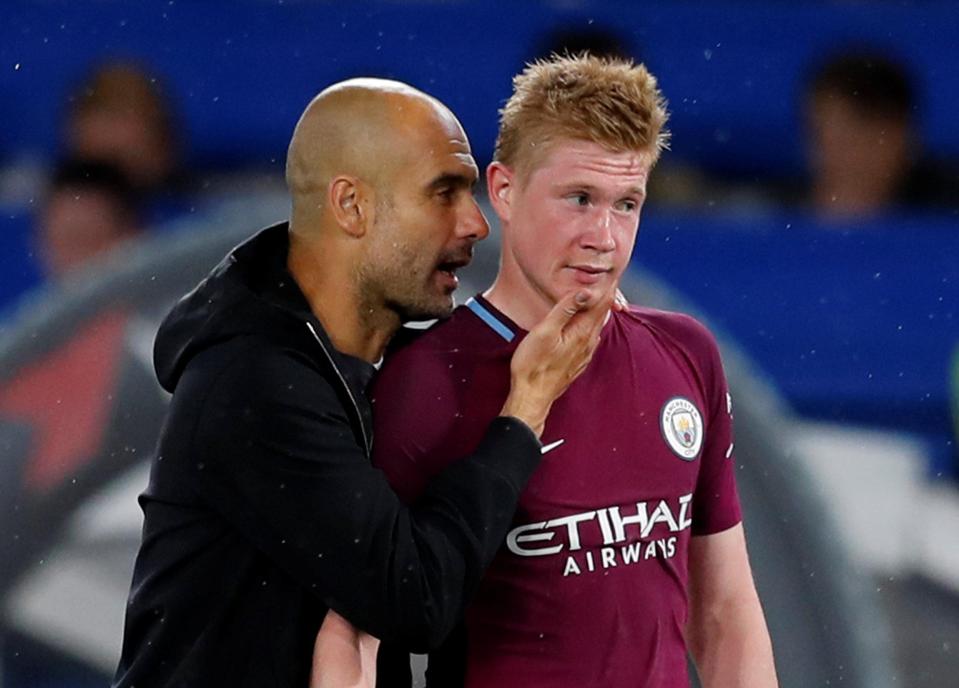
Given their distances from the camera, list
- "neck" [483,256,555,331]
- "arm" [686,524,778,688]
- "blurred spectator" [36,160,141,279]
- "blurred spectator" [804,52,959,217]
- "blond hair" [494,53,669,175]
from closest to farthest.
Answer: "blond hair" [494,53,669,175], "neck" [483,256,555,331], "arm" [686,524,778,688], "blurred spectator" [36,160,141,279], "blurred spectator" [804,52,959,217]

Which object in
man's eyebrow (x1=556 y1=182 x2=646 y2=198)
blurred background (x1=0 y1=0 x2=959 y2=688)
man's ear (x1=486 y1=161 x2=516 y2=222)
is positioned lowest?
man's eyebrow (x1=556 y1=182 x2=646 y2=198)

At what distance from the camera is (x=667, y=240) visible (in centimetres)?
618

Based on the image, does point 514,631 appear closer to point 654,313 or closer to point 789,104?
point 654,313

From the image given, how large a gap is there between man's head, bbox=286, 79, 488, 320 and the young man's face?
0.70 ft

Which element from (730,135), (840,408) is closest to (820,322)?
(840,408)

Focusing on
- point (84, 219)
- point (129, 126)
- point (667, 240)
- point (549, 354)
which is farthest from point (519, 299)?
point (129, 126)

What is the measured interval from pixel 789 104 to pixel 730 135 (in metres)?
0.25

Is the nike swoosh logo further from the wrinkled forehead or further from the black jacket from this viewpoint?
the wrinkled forehead

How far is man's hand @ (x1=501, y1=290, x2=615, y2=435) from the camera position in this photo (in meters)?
2.97

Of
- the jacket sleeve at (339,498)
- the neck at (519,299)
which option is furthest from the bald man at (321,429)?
the neck at (519,299)

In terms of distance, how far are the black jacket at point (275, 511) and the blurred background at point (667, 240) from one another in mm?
1680

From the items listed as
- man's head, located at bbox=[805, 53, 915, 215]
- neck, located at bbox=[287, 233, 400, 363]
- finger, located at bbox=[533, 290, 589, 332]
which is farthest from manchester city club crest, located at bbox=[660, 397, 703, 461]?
man's head, located at bbox=[805, 53, 915, 215]

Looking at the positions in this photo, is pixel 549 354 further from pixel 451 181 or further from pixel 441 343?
pixel 451 181

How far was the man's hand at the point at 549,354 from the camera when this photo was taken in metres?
2.97
